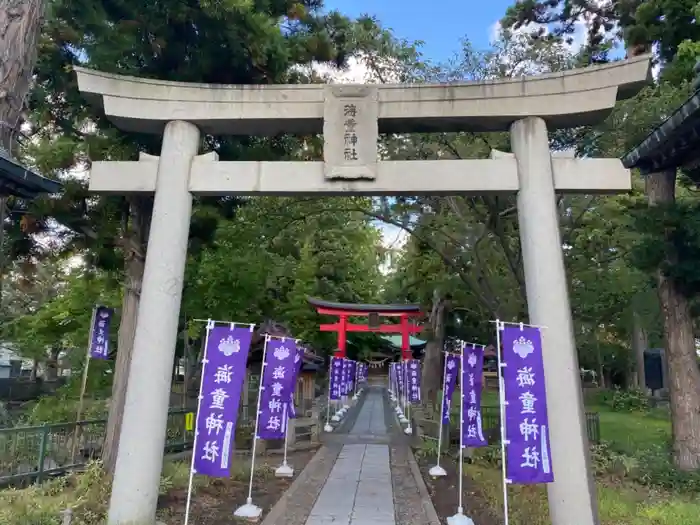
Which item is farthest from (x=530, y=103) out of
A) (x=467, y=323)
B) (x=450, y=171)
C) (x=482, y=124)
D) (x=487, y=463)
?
(x=467, y=323)

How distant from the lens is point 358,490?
10.1m

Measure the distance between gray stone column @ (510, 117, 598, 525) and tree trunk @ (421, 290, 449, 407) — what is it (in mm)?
16714

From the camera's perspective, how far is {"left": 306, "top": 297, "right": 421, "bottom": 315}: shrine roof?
28.7m

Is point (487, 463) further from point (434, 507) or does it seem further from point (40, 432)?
point (40, 432)

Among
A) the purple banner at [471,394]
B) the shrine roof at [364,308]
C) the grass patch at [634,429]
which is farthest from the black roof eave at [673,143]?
the shrine roof at [364,308]

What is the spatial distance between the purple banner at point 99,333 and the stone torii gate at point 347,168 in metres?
5.48

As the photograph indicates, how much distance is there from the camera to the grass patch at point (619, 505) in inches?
280

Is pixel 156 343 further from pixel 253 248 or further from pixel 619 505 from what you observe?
pixel 253 248

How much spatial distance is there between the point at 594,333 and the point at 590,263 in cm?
1421

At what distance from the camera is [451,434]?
1530 centimetres

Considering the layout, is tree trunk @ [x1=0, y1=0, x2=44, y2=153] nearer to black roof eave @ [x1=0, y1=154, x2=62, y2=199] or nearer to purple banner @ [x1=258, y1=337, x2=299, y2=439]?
black roof eave @ [x1=0, y1=154, x2=62, y2=199]

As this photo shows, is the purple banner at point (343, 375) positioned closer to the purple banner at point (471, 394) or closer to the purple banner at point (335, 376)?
the purple banner at point (335, 376)

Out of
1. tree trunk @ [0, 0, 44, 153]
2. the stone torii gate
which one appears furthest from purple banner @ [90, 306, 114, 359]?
tree trunk @ [0, 0, 44, 153]

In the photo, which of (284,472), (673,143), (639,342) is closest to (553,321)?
(673,143)
